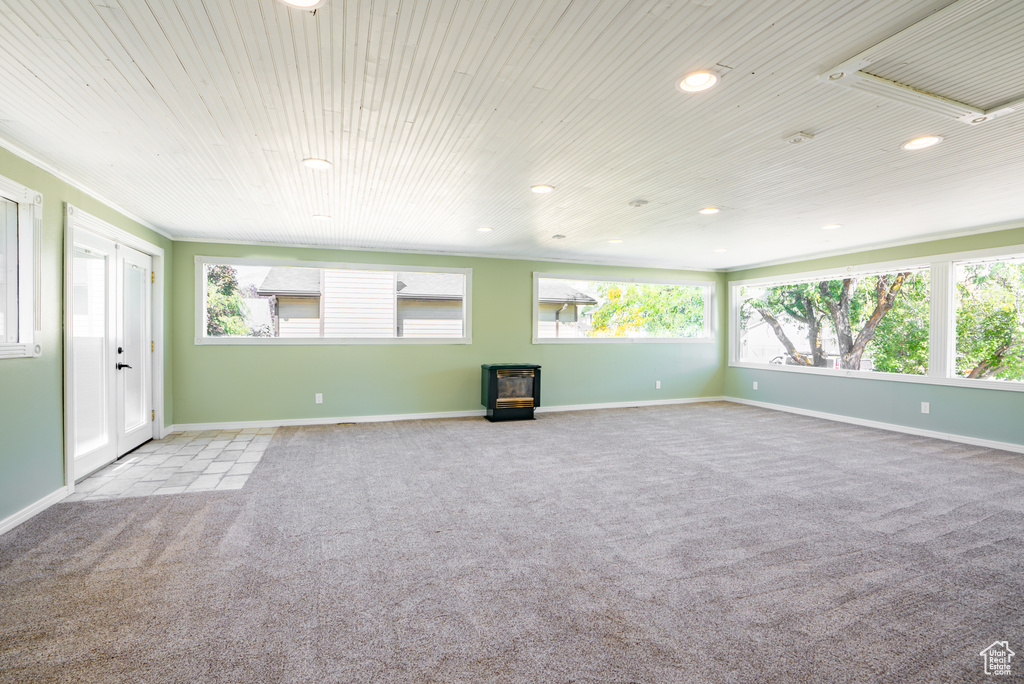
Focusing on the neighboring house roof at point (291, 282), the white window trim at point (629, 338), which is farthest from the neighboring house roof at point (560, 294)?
the neighboring house roof at point (291, 282)

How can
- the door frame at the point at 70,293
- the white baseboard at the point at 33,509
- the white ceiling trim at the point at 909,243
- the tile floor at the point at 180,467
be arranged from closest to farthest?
the white baseboard at the point at 33,509
the door frame at the point at 70,293
the tile floor at the point at 180,467
the white ceiling trim at the point at 909,243

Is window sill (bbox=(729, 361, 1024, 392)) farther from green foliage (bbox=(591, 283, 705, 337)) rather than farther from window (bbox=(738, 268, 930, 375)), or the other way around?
green foliage (bbox=(591, 283, 705, 337))

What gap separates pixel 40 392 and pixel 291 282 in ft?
10.6

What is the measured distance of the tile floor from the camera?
11.9 ft

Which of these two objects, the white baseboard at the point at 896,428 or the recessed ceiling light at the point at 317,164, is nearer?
the recessed ceiling light at the point at 317,164

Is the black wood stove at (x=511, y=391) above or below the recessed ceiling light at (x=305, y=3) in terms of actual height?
below

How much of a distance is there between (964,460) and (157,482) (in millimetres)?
7226

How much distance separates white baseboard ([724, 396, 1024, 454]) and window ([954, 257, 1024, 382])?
69 cm

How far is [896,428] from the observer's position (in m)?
5.84

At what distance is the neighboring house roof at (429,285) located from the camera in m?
6.63

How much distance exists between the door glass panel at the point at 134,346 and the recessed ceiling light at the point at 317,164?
9.02 ft

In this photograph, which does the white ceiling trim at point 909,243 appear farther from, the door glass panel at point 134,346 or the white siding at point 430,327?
the door glass panel at point 134,346

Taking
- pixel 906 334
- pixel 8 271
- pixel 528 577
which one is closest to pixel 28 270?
pixel 8 271

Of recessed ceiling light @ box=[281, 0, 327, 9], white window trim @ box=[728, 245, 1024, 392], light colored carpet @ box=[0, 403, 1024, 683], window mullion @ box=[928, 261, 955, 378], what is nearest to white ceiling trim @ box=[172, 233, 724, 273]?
white window trim @ box=[728, 245, 1024, 392]
